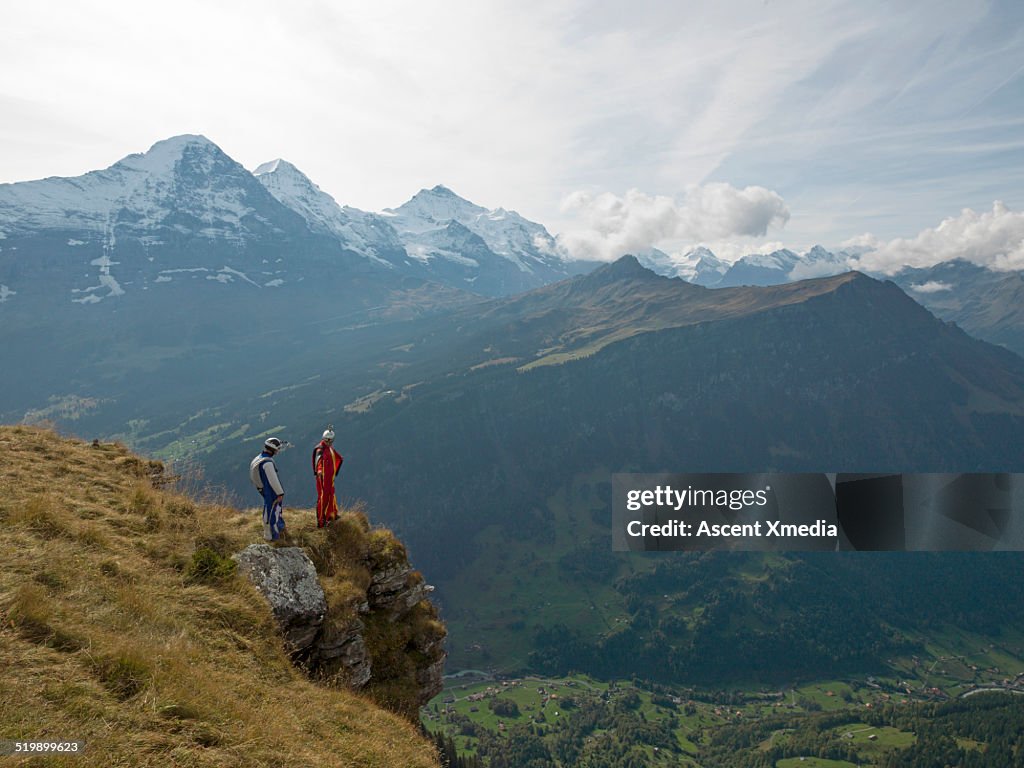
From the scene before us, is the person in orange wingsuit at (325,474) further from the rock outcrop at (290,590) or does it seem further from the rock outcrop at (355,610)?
the rock outcrop at (290,590)

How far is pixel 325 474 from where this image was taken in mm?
20781

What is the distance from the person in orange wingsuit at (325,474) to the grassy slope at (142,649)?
255 centimetres

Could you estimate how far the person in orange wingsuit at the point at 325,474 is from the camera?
20.6 m

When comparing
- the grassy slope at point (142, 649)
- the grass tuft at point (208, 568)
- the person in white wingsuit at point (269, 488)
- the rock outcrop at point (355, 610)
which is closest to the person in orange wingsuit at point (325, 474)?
the rock outcrop at point (355, 610)

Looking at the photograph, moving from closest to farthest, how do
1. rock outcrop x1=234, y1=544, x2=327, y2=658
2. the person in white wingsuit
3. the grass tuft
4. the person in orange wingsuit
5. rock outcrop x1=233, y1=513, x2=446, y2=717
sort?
1. the grass tuft
2. rock outcrop x1=234, y1=544, x2=327, y2=658
3. rock outcrop x1=233, y1=513, x2=446, y2=717
4. the person in white wingsuit
5. the person in orange wingsuit

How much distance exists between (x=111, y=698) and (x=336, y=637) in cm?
882

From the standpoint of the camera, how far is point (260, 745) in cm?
1036

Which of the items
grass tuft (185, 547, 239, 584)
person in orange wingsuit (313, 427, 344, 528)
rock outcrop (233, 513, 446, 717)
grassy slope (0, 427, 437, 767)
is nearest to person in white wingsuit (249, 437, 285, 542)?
grassy slope (0, 427, 437, 767)

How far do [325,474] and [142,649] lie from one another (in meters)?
9.94

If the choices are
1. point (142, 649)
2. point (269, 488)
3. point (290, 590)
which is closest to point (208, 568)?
point (290, 590)

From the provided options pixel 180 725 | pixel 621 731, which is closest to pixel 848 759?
pixel 621 731

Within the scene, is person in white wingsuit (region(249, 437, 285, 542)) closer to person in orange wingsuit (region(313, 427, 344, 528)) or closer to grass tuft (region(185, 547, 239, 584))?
person in orange wingsuit (region(313, 427, 344, 528))

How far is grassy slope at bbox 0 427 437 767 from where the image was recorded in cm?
891

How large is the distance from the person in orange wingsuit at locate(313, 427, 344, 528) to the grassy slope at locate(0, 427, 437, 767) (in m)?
2.55
